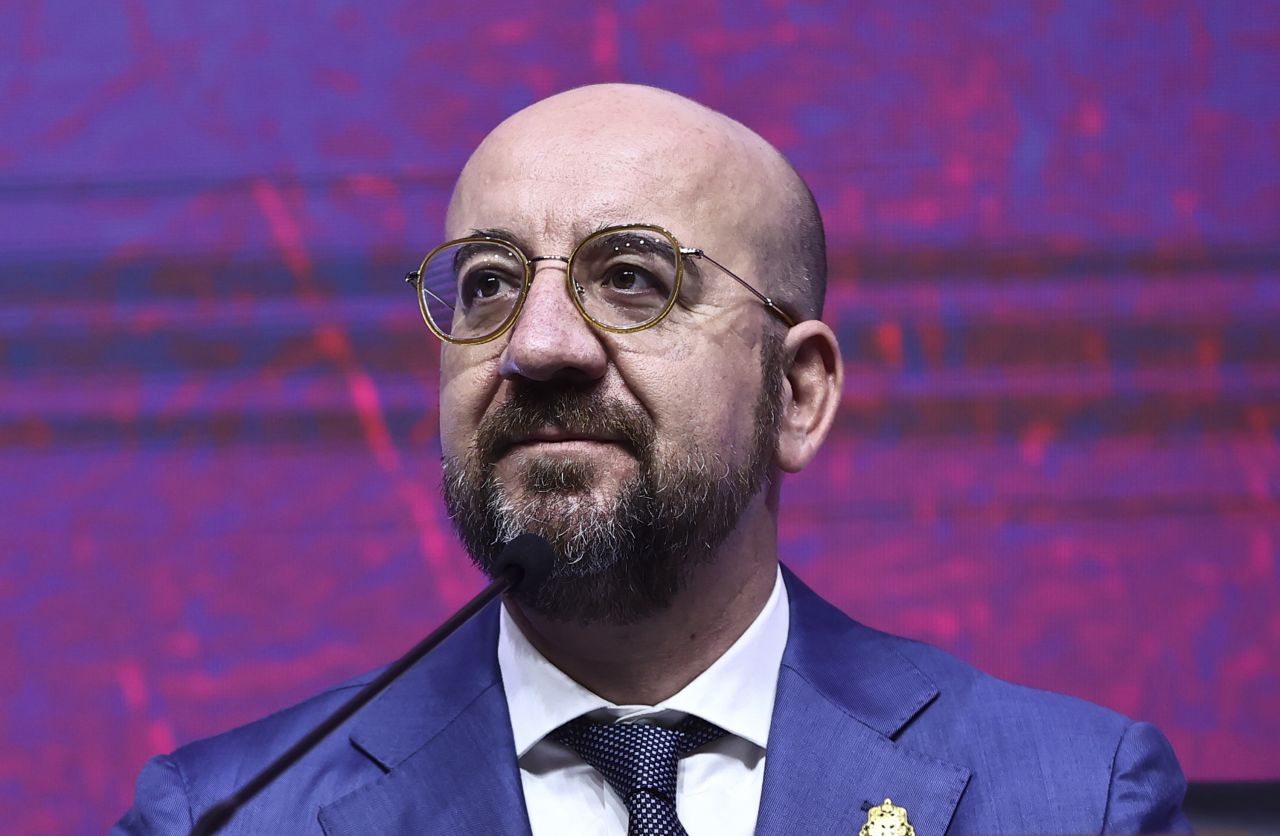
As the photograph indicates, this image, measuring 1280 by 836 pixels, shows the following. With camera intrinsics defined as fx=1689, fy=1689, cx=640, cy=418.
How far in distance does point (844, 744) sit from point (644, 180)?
625 mm

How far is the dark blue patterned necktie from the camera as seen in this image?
1.68 metres

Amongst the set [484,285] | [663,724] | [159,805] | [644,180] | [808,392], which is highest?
[644,180]

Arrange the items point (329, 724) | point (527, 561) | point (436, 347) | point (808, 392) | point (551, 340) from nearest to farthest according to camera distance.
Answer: point (329, 724), point (527, 561), point (551, 340), point (808, 392), point (436, 347)

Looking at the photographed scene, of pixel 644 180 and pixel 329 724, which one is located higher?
pixel 644 180

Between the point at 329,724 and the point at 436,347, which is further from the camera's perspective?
the point at 436,347

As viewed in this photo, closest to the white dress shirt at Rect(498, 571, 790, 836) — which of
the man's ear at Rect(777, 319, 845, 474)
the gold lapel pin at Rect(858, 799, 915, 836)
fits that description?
the gold lapel pin at Rect(858, 799, 915, 836)

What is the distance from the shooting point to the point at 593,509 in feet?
5.49

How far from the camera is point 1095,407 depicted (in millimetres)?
2371

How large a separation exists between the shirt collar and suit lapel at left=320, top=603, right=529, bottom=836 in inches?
0.9

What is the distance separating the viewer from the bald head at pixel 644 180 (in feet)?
5.72

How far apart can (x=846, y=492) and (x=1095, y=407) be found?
0.37 m

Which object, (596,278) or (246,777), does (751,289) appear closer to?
(596,278)

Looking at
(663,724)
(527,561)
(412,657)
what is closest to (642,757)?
(663,724)

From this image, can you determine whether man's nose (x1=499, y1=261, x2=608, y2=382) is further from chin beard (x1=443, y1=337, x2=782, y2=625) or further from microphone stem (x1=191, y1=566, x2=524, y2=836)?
→ microphone stem (x1=191, y1=566, x2=524, y2=836)
